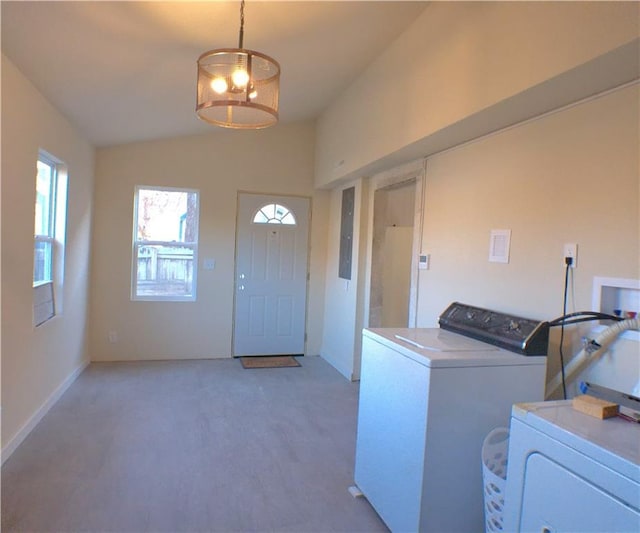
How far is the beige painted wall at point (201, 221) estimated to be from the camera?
4.89 metres

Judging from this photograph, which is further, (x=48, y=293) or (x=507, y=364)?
(x=48, y=293)

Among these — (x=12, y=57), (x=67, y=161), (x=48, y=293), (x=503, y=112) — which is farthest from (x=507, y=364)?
(x=67, y=161)

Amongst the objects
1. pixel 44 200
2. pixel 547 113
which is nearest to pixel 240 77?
pixel 547 113

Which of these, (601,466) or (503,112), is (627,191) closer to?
(503,112)

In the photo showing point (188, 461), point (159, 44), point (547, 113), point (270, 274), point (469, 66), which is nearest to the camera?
point (547, 113)

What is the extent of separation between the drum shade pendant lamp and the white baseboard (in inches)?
92.7

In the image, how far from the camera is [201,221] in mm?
5145

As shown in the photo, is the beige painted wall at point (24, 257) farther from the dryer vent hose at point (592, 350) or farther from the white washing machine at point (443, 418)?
the dryer vent hose at point (592, 350)

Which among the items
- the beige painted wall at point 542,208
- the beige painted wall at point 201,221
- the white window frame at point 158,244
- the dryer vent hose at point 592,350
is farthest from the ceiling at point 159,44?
the dryer vent hose at point 592,350

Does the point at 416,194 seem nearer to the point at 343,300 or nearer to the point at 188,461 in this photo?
the point at 343,300

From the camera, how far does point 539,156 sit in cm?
240

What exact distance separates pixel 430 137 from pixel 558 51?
111 centimetres

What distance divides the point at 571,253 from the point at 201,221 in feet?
13.1

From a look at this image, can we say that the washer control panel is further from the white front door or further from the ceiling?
the white front door
